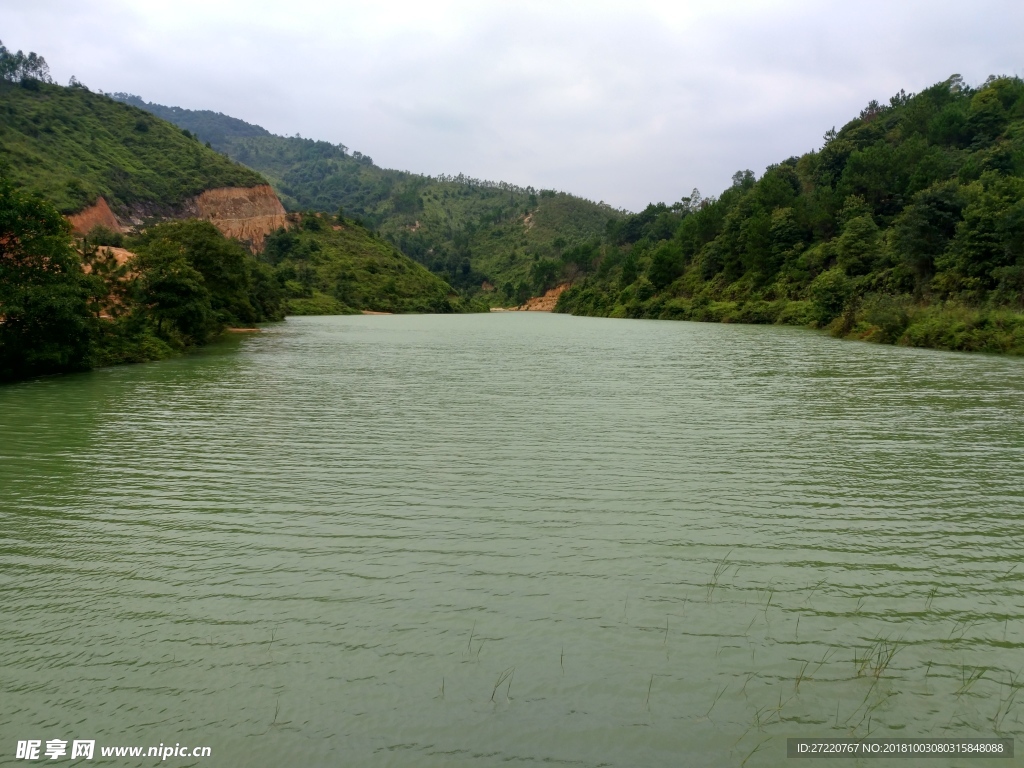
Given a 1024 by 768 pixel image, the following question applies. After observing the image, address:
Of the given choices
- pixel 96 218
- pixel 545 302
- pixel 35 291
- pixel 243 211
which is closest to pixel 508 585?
pixel 35 291

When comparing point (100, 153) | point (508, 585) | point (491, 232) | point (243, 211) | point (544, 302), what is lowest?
point (508, 585)

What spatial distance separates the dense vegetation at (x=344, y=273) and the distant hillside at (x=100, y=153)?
11.2 m

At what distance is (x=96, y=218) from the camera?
228 feet

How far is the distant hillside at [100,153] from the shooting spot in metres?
67.8

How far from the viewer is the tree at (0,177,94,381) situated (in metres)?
21.4

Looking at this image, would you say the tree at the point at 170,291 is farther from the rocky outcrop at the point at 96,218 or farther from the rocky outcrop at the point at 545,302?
the rocky outcrop at the point at 545,302

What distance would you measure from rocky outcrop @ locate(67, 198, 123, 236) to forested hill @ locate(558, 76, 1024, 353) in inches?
2325

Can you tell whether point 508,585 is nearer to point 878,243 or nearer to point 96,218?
point 878,243

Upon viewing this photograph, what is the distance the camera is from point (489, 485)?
10625 millimetres

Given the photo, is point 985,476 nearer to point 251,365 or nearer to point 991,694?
point 991,694

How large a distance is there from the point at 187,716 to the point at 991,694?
5971 mm

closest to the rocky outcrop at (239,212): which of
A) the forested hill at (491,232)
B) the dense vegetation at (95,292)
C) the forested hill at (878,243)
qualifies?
the forested hill at (491,232)

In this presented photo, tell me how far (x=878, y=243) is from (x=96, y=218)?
7244 cm

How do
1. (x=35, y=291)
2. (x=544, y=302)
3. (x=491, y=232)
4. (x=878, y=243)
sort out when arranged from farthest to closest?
(x=491, y=232) → (x=544, y=302) → (x=878, y=243) → (x=35, y=291)
